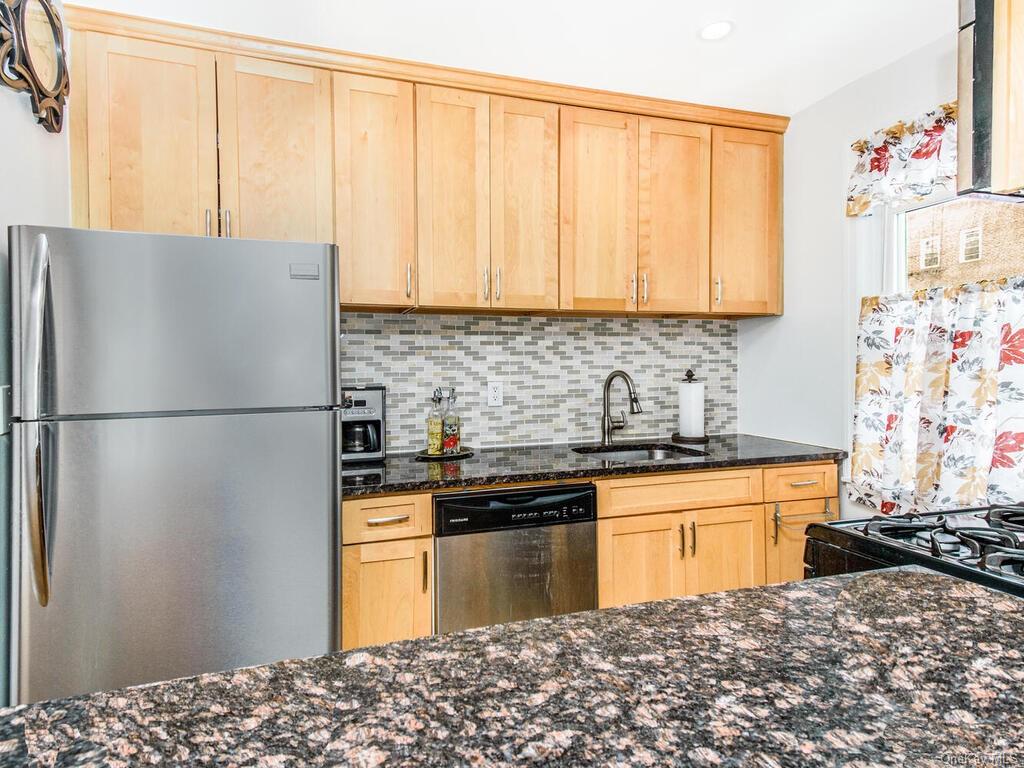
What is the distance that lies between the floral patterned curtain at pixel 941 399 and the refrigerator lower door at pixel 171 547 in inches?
79.5

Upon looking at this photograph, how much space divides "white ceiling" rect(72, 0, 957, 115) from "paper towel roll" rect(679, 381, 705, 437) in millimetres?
1305

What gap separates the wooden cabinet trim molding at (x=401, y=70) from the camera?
2014 mm

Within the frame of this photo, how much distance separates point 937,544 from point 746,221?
1.82 m

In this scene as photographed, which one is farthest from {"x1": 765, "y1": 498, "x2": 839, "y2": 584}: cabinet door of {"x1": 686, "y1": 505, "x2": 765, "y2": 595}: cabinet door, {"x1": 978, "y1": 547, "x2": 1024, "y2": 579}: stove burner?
{"x1": 978, "y1": 547, "x2": 1024, "y2": 579}: stove burner

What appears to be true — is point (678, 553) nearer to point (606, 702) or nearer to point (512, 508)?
point (512, 508)

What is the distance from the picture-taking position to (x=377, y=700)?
1.74 ft

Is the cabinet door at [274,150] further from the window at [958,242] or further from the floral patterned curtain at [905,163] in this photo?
the window at [958,242]

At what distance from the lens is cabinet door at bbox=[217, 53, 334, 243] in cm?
213

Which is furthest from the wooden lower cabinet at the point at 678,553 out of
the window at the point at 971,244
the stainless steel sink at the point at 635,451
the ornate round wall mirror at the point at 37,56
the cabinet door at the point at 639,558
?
the ornate round wall mirror at the point at 37,56

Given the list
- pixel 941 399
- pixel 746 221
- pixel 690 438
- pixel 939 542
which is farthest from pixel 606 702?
pixel 746 221

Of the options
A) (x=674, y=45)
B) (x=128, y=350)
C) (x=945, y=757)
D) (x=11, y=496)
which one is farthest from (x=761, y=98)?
(x=11, y=496)

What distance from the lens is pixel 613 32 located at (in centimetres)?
212

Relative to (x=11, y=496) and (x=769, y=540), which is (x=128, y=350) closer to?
(x=11, y=496)

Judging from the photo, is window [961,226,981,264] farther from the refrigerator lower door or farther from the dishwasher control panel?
the refrigerator lower door
